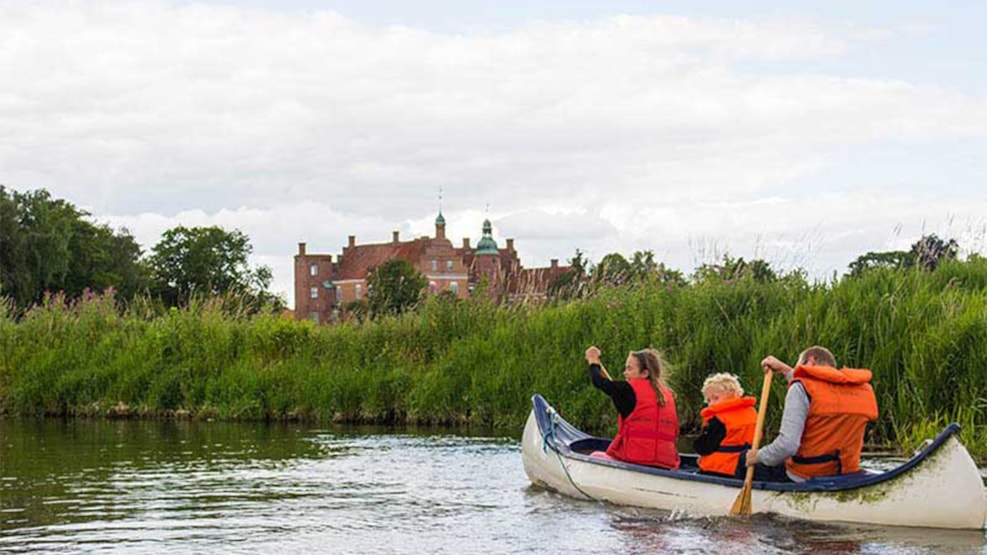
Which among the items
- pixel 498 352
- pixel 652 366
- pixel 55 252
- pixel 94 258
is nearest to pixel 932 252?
pixel 498 352

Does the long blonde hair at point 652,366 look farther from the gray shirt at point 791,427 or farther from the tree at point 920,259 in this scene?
the tree at point 920,259

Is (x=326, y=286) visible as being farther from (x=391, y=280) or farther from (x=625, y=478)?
(x=625, y=478)

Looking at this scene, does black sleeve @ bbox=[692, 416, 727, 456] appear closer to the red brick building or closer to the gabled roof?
the red brick building

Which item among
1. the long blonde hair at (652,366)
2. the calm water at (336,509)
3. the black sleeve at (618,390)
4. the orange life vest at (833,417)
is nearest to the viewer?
the calm water at (336,509)

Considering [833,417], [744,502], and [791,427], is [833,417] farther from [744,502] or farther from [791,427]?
Answer: [744,502]

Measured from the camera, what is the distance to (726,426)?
12758mm

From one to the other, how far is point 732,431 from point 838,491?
4.30 ft

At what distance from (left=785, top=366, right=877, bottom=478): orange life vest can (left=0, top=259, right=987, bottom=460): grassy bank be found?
3.78 m

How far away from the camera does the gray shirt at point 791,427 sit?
38.1 ft

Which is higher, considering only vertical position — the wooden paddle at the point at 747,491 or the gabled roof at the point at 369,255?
the gabled roof at the point at 369,255

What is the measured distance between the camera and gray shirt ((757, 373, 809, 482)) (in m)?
11.6

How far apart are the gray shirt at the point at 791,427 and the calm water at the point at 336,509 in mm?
589

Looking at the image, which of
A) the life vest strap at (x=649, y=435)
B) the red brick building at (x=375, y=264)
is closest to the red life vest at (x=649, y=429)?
the life vest strap at (x=649, y=435)

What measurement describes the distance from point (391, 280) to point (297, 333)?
274 feet
